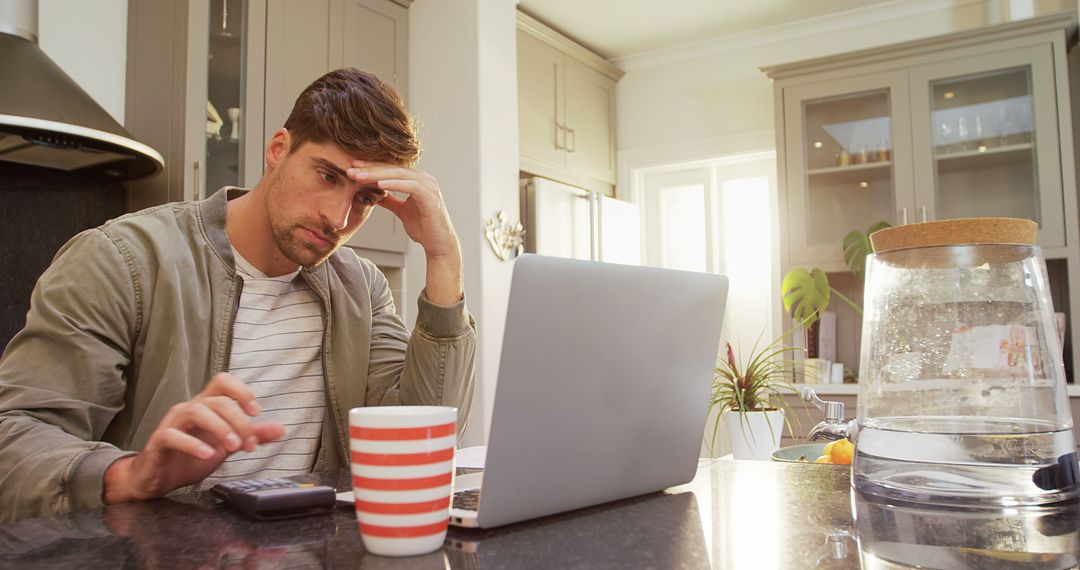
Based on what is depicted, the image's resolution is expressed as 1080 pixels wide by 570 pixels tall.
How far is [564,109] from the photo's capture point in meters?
4.05

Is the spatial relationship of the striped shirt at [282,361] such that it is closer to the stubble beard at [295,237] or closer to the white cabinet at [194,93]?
the stubble beard at [295,237]

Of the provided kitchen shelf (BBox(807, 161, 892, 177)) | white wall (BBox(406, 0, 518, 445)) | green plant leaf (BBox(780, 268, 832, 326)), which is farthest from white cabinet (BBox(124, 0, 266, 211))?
kitchen shelf (BBox(807, 161, 892, 177))

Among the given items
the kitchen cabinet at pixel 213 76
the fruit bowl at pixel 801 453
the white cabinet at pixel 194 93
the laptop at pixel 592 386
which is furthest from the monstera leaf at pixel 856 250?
the laptop at pixel 592 386

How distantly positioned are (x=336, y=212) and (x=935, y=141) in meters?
2.89

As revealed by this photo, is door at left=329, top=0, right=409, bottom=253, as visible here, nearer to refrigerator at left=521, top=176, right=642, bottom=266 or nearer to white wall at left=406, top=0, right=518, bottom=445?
white wall at left=406, top=0, right=518, bottom=445

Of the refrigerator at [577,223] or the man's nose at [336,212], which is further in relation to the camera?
the refrigerator at [577,223]

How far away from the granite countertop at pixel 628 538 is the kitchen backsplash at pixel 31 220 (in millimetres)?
1760

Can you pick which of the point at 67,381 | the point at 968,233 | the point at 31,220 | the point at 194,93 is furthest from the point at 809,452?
the point at 31,220

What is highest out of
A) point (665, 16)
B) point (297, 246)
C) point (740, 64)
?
point (665, 16)

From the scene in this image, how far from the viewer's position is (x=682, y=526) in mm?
619

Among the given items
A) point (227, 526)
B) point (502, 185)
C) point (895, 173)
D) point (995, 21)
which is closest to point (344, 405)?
point (227, 526)

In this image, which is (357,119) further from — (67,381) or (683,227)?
(683,227)

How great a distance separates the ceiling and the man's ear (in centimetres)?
266

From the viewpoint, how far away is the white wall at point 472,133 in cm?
311
